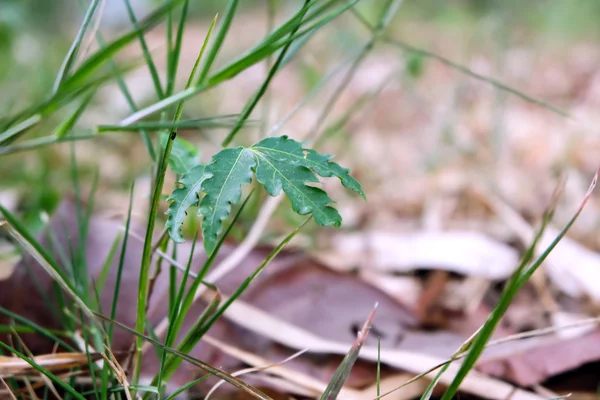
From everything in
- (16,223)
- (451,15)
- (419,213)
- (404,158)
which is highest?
(451,15)

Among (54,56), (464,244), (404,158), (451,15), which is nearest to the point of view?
(464,244)

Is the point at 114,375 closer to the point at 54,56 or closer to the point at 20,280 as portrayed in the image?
the point at 20,280

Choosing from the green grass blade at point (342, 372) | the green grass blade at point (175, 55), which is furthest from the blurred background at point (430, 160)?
the green grass blade at point (342, 372)

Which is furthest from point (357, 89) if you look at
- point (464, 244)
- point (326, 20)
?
point (326, 20)

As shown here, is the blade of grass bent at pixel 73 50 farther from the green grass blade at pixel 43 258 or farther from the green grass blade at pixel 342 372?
the green grass blade at pixel 342 372

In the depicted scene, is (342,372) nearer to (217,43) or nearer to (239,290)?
(239,290)

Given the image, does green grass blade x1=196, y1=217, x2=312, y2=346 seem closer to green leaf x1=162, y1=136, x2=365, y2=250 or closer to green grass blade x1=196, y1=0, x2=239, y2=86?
green leaf x1=162, y1=136, x2=365, y2=250

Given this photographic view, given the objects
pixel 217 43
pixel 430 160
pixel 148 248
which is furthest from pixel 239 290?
pixel 430 160
